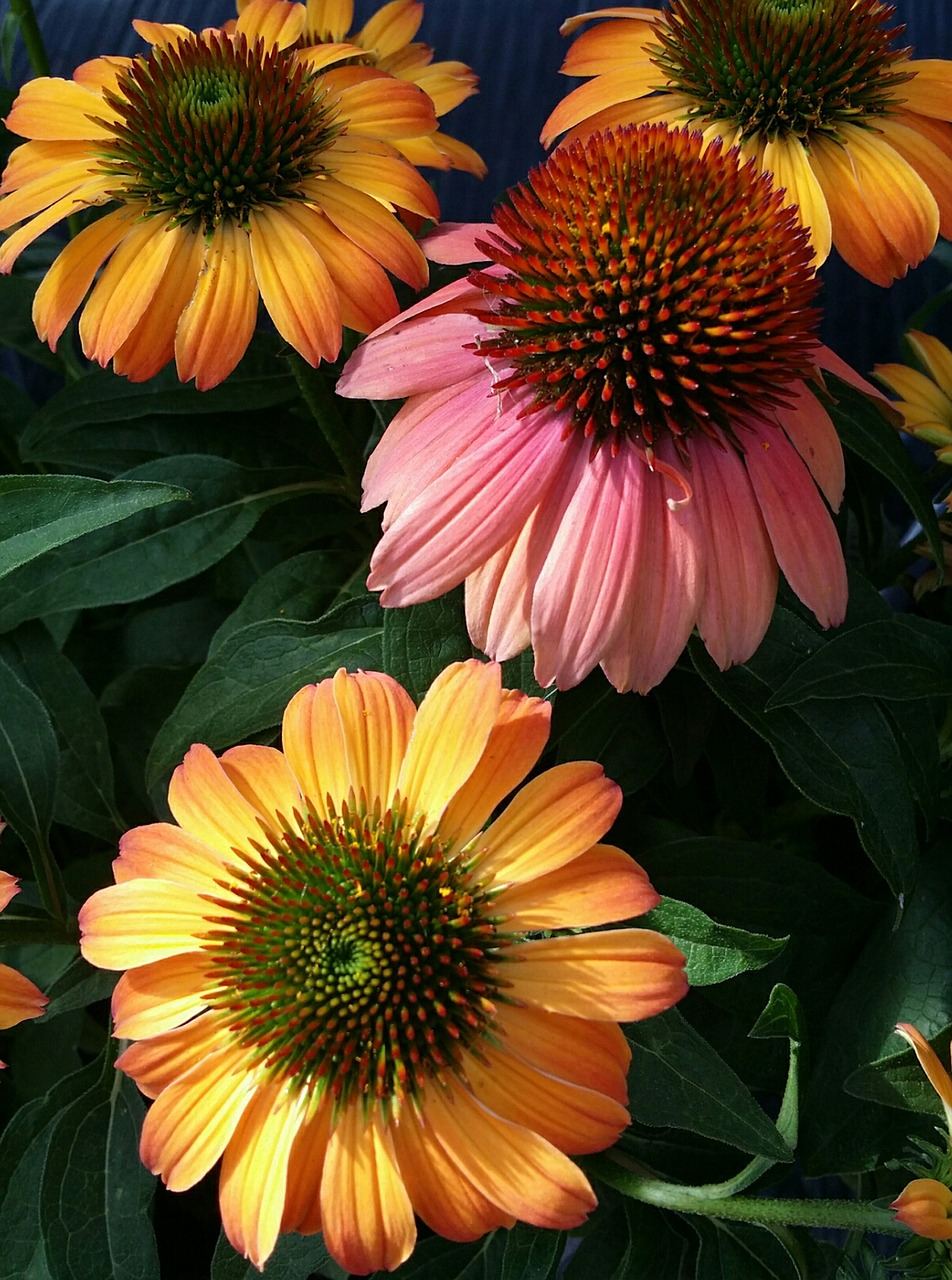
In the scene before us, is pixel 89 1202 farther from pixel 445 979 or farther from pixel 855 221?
pixel 855 221

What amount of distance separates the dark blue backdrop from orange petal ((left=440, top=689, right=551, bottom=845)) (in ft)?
2.15

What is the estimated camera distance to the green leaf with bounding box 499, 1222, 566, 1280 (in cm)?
50

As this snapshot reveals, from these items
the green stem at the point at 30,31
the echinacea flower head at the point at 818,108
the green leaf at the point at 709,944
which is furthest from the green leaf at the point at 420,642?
the green stem at the point at 30,31

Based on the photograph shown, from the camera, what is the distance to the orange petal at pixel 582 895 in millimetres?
421

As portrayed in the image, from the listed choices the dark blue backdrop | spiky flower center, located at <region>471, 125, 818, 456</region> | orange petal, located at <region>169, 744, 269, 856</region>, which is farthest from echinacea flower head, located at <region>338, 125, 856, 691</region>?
the dark blue backdrop

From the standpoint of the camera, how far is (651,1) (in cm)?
104

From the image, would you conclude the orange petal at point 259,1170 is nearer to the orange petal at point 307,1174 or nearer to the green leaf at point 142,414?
the orange petal at point 307,1174

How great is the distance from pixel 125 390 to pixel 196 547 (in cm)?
11

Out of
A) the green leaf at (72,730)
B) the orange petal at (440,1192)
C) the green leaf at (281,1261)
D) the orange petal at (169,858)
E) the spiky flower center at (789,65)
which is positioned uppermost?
the spiky flower center at (789,65)

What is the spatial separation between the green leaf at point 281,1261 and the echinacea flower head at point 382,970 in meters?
0.10

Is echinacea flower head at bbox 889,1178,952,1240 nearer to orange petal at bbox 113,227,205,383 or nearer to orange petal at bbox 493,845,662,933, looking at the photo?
orange petal at bbox 493,845,662,933

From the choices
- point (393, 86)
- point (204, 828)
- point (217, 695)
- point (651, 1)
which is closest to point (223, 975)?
point (204, 828)

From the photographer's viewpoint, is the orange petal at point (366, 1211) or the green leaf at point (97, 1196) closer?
the orange petal at point (366, 1211)

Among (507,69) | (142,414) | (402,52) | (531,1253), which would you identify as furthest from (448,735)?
(507,69)
